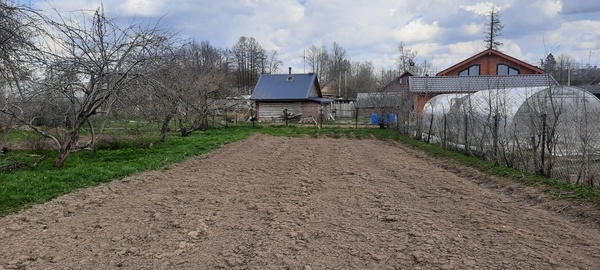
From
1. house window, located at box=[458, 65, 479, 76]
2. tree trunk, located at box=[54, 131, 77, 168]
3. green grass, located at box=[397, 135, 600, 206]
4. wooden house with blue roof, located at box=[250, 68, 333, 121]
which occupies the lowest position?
green grass, located at box=[397, 135, 600, 206]

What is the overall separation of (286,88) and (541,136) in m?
29.8

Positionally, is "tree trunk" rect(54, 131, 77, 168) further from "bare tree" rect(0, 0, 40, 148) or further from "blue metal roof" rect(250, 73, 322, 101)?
"blue metal roof" rect(250, 73, 322, 101)

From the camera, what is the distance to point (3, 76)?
28.5 ft

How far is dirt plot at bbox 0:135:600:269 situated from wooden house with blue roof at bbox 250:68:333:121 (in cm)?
2810

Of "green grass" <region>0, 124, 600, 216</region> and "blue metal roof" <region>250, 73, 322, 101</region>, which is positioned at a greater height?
"blue metal roof" <region>250, 73, 322, 101</region>

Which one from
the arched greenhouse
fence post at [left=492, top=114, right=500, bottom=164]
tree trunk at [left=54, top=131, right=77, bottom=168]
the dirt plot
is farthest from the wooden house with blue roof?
the dirt plot

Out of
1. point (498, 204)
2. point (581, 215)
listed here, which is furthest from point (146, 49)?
point (581, 215)

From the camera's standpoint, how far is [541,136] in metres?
9.44

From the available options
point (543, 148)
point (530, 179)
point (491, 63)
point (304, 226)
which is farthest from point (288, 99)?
point (304, 226)

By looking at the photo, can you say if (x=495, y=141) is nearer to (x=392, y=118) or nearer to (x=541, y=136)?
(x=541, y=136)

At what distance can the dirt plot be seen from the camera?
14.0 ft

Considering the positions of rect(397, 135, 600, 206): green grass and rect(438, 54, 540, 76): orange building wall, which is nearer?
rect(397, 135, 600, 206): green grass

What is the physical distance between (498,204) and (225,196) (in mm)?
4356

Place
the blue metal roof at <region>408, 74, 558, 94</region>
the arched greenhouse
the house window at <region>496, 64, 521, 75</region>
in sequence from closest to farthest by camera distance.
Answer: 1. the arched greenhouse
2. the blue metal roof at <region>408, 74, 558, 94</region>
3. the house window at <region>496, 64, 521, 75</region>
